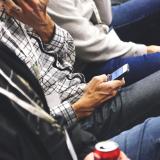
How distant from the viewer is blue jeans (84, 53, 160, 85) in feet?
6.11

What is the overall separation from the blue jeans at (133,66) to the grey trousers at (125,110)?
0.65 ft

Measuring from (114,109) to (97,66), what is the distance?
338 mm

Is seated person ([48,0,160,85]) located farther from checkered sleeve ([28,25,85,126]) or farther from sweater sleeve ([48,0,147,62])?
checkered sleeve ([28,25,85,126])

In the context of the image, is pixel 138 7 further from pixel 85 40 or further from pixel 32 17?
pixel 32 17

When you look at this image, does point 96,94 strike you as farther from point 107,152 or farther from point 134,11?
point 134,11

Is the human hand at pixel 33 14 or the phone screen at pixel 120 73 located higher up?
the human hand at pixel 33 14

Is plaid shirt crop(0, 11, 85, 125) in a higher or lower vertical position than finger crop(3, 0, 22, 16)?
lower

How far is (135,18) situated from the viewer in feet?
7.53

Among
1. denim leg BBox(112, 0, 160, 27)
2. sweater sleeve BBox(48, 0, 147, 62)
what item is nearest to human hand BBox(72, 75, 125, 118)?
sweater sleeve BBox(48, 0, 147, 62)

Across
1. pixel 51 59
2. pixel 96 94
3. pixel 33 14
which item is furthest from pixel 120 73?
pixel 33 14

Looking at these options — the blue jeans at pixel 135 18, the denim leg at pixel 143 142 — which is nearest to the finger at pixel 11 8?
the denim leg at pixel 143 142

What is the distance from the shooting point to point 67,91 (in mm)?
1593

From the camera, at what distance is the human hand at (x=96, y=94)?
1.56 meters

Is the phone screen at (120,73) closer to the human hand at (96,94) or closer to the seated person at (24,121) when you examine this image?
the human hand at (96,94)
